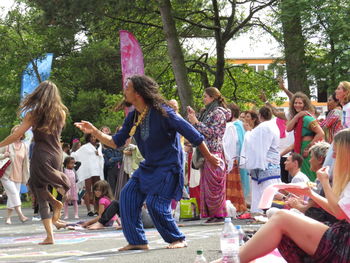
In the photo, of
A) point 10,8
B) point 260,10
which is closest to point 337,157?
point 260,10

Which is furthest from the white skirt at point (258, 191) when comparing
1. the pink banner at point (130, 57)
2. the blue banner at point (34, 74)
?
the blue banner at point (34, 74)

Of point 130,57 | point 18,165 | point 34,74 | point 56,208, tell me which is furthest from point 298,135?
point 34,74

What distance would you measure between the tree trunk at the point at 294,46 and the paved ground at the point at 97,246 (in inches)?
273

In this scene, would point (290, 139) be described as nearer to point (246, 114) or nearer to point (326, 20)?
point (246, 114)

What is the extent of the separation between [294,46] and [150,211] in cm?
1275

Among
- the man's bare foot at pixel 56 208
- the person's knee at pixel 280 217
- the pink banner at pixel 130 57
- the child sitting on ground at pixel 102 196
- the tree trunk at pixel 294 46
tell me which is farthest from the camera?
the pink banner at pixel 130 57

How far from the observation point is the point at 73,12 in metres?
23.5

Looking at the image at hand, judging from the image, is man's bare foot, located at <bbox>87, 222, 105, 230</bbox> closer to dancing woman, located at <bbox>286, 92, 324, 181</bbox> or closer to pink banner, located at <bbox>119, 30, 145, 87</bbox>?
dancing woman, located at <bbox>286, 92, 324, 181</bbox>

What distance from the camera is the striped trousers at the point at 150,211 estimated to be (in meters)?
8.27

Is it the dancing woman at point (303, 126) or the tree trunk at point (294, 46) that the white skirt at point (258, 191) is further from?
the tree trunk at point (294, 46)

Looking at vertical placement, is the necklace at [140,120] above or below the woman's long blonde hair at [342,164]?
above

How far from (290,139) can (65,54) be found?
74.1ft

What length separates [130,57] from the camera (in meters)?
21.8

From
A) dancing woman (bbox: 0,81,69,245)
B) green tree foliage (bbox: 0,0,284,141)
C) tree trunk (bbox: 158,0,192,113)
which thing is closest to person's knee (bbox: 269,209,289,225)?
dancing woman (bbox: 0,81,69,245)
